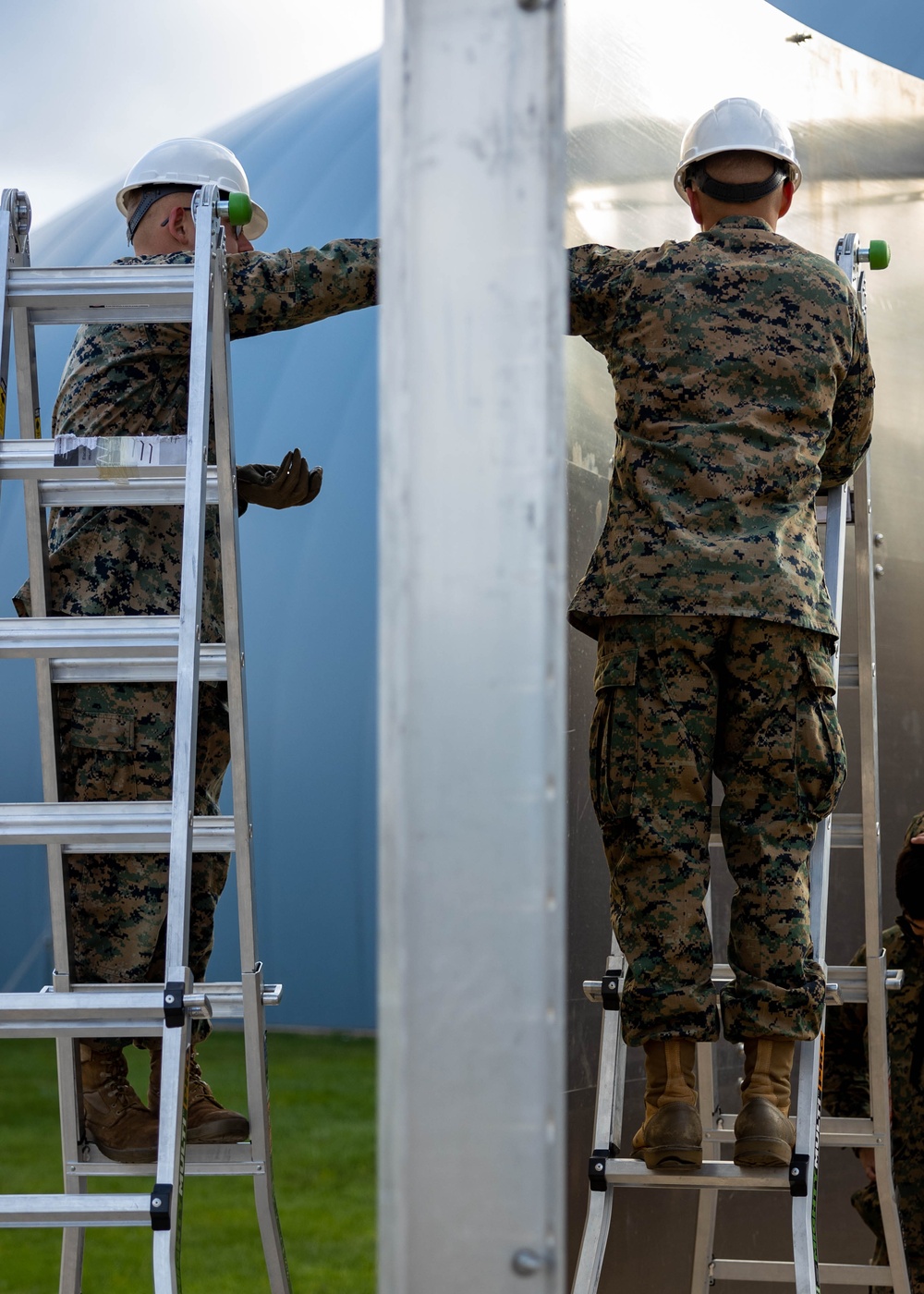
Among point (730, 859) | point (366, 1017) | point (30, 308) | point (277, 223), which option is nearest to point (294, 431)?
point (277, 223)

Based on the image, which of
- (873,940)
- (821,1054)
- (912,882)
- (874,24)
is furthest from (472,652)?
(874,24)

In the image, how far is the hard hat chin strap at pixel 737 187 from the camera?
320 cm

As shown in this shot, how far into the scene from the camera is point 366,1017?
22.9 ft

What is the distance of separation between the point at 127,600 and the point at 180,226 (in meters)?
0.91

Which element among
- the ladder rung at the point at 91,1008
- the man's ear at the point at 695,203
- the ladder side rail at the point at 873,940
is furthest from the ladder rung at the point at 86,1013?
the man's ear at the point at 695,203

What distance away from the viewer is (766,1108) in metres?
2.84

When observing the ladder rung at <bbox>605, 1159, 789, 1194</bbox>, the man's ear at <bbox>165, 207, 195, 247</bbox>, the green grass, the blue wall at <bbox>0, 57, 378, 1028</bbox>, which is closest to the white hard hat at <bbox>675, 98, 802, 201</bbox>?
the man's ear at <bbox>165, 207, 195, 247</bbox>

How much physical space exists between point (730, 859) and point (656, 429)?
0.87m

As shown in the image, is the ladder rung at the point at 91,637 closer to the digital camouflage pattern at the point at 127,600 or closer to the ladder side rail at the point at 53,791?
the ladder side rail at the point at 53,791

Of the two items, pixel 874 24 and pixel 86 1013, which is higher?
pixel 874 24

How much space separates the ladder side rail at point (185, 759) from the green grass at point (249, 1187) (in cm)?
353

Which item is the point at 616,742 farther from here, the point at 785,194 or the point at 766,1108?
the point at 785,194

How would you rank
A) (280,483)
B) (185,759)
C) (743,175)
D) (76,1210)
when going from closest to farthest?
(76,1210) < (185,759) < (743,175) < (280,483)

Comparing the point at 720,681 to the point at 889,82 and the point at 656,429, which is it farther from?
the point at 889,82
